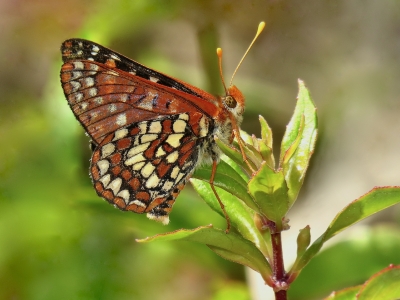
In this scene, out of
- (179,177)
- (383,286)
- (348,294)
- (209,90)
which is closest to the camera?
(383,286)

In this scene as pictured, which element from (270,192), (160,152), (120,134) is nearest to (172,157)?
(160,152)

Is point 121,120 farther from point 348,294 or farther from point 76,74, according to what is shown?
point 348,294

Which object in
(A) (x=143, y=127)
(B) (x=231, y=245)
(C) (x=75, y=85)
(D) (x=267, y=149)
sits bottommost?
(B) (x=231, y=245)

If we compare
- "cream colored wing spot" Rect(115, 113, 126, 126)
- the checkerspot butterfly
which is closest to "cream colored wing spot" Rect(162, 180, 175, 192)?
the checkerspot butterfly

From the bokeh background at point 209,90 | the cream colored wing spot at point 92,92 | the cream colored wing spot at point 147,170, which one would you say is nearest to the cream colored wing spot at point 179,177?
the cream colored wing spot at point 147,170

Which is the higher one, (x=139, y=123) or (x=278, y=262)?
(x=139, y=123)

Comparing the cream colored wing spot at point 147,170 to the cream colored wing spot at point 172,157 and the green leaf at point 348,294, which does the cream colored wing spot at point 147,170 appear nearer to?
the cream colored wing spot at point 172,157

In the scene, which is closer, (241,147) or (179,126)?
(241,147)
